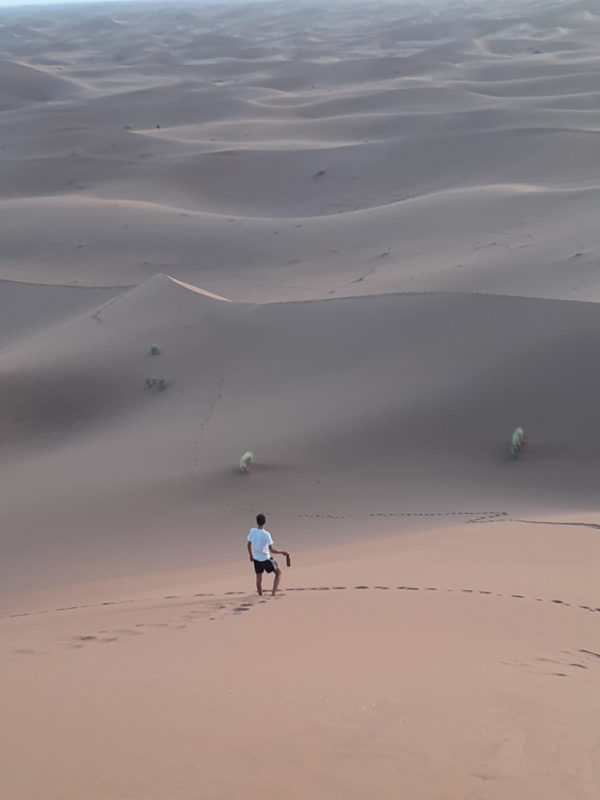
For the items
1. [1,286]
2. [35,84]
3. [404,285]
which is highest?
[35,84]

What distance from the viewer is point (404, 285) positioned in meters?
14.8

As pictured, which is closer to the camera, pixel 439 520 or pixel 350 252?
pixel 439 520

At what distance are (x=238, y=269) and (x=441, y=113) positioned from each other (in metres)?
15.2

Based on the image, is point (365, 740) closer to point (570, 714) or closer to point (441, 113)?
point (570, 714)

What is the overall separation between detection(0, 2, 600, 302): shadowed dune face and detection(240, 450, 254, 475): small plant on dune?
4.82 meters

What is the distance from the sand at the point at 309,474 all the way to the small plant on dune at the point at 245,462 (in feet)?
0.33

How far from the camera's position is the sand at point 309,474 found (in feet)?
13.0

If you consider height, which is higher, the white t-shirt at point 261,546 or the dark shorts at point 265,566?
the white t-shirt at point 261,546

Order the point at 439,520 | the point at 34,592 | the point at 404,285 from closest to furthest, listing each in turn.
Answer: the point at 34,592 → the point at 439,520 → the point at 404,285

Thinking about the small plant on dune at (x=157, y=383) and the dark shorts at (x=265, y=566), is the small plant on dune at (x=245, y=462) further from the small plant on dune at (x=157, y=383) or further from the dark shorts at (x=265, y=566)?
the dark shorts at (x=265, y=566)

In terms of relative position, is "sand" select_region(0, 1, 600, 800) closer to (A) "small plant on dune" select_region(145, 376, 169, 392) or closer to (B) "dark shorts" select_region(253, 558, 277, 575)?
(A) "small plant on dune" select_region(145, 376, 169, 392)

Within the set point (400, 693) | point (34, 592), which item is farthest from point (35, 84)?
point (400, 693)

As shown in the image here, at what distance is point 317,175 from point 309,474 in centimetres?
1917

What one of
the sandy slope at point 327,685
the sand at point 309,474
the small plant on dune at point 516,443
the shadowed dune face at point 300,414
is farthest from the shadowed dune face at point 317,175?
the sandy slope at point 327,685
